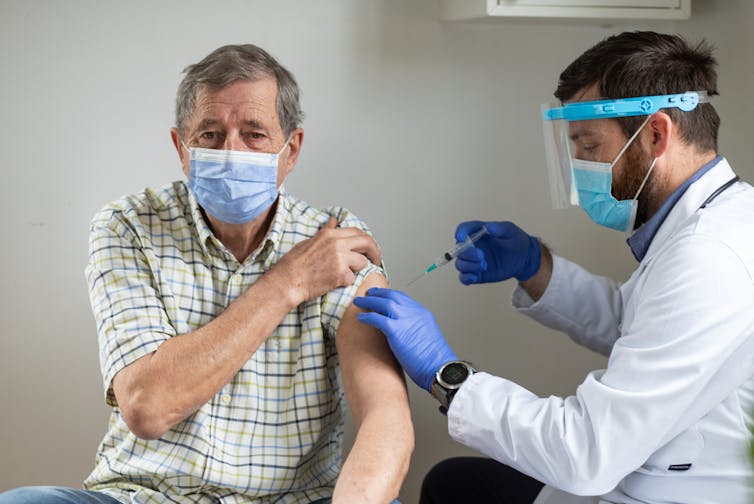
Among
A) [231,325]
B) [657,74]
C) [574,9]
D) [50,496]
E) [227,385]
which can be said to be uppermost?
[574,9]

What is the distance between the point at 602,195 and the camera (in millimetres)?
1743

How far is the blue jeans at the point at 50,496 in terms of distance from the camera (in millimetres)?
Answer: 1571

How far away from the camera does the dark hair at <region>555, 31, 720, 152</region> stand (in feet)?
5.48

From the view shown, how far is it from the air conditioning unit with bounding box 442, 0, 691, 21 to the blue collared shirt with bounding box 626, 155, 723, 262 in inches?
22.4

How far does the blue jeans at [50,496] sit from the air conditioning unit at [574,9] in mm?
1304

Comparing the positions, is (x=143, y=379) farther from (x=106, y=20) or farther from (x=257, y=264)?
(x=106, y=20)

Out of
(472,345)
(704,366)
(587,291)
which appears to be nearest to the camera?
(704,366)

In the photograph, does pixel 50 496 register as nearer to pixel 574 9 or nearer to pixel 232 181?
pixel 232 181

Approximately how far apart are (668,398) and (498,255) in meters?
0.72

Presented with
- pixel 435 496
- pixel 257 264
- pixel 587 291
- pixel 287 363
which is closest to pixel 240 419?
pixel 287 363

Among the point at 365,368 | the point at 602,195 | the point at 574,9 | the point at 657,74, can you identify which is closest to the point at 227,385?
the point at 365,368

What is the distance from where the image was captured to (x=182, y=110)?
1.79 metres

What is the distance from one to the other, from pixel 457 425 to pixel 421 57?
105 cm

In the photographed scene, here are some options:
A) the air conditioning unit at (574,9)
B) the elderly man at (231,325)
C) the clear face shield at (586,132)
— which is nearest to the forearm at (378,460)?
the elderly man at (231,325)
